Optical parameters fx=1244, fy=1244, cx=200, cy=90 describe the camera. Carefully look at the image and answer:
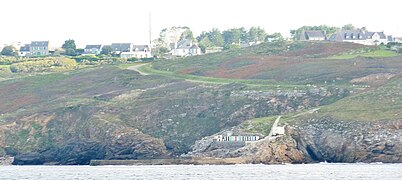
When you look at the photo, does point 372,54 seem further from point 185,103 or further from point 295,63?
point 185,103

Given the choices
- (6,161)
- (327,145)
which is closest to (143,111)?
(6,161)

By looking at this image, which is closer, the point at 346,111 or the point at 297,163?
the point at 297,163

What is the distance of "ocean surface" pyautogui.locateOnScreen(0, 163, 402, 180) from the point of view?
306 ft

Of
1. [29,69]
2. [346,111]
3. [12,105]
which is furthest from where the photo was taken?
[29,69]

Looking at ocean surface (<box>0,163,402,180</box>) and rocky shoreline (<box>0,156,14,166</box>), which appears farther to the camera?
rocky shoreline (<box>0,156,14,166</box>)

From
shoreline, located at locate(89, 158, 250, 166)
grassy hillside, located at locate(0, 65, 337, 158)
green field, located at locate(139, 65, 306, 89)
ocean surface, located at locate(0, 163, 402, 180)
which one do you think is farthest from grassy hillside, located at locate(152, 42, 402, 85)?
ocean surface, located at locate(0, 163, 402, 180)

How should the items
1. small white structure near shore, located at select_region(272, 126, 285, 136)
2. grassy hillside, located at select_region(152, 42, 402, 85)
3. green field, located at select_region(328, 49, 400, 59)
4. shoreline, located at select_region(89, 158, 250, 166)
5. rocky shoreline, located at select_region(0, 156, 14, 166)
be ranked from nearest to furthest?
1. shoreline, located at select_region(89, 158, 250, 166)
2. small white structure near shore, located at select_region(272, 126, 285, 136)
3. rocky shoreline, located at select_region(0, 156, 14, 166)
4. grassy hillside, located at select_region(152, 42, 402, 85)
5. green field, located at select_region(328, 49, 400, 59)

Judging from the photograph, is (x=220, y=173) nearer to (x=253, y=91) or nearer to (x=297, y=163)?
(x=297, y=163)

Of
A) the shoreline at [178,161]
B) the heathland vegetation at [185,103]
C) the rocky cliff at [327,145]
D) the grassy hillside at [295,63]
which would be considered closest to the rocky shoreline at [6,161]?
the heathland vegetation at [185,103]

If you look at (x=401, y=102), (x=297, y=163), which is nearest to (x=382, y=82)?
(x=401, y=102)

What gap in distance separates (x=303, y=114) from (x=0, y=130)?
31.8 m

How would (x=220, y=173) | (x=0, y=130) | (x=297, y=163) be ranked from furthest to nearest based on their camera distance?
(x=0, y=130) → (x=297, y=163) → (x=220, y=173)

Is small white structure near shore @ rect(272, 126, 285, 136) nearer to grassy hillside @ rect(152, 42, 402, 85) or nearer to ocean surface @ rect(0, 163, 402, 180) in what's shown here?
ocean surface @ rect(0, 163, 402, 180)

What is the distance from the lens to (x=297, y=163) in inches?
4365
